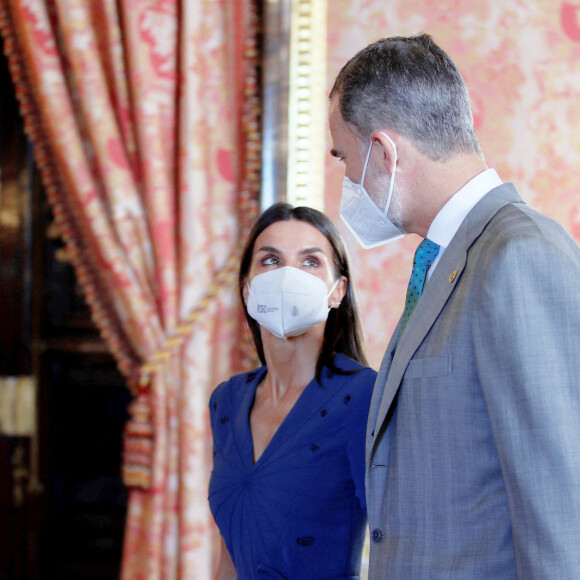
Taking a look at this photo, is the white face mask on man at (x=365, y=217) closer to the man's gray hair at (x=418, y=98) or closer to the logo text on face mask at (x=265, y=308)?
the man's gray hair at (x=418, y=98)

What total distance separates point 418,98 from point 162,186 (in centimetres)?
150

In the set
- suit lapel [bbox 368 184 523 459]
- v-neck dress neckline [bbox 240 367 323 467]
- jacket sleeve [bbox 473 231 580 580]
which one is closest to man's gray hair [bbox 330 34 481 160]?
suit lapel [bbox 368 184 523 459]

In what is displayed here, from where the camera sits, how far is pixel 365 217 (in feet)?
4.55

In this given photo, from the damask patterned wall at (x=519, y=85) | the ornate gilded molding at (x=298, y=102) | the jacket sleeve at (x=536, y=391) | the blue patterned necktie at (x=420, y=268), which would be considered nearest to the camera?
the jacket sleeve at (x=536, y=391)

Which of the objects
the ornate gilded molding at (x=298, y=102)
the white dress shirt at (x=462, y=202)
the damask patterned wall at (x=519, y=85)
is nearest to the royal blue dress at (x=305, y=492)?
the white dress shirt at (x=462, y=202)

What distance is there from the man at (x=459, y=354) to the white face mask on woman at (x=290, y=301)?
36cm

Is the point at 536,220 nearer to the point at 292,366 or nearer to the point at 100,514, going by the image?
the point at 292,366

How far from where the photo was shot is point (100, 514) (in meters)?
2.98

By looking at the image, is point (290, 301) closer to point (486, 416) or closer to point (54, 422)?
point (486, 416)

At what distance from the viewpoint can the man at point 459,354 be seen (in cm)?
92

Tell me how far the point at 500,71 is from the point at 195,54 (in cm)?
106

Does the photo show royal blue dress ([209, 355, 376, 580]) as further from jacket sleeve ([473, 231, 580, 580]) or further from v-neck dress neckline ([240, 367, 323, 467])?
jacket sleeve ([473, 231, 580, 580])

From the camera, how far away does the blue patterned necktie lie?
1230mm

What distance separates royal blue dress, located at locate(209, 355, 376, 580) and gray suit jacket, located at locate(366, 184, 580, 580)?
336 mm
